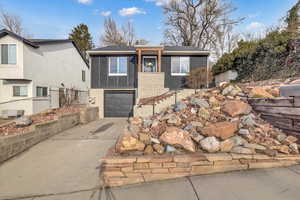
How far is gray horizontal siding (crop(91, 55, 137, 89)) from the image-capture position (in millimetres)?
11398

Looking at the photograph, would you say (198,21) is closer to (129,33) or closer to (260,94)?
(129,33)

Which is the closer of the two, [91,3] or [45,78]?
[45,78]

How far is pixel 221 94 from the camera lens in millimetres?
5148

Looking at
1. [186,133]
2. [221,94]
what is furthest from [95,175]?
[221,94]

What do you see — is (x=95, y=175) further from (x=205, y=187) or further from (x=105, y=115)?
(x=105, y=115)

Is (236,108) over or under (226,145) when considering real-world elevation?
over

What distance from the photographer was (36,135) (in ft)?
17.1

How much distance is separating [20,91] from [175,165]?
1158cm

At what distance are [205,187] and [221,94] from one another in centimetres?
345

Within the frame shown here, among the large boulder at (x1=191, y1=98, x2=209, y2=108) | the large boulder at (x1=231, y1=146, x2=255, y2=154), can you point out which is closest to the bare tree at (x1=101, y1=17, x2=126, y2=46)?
the large boulder at (x1=191, y1=98, x2=209, y2=108)

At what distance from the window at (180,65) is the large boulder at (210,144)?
8.75m

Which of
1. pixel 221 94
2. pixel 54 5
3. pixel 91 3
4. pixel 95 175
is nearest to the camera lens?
pixel 95 175

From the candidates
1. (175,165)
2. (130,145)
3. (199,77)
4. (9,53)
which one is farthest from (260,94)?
(9,53)

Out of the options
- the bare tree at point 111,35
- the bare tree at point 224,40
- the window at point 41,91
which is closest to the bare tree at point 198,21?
the bare tree at point 224,40
